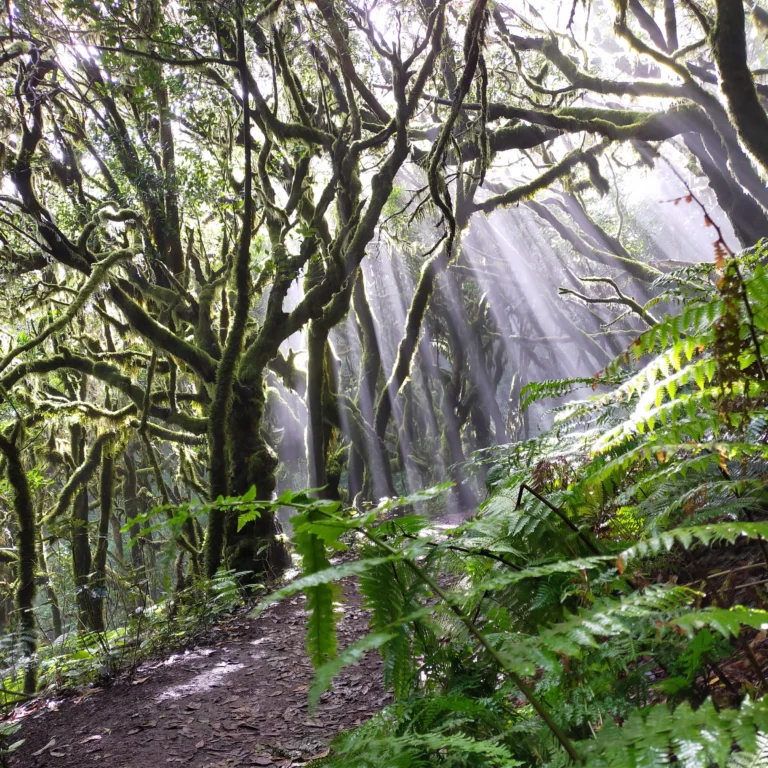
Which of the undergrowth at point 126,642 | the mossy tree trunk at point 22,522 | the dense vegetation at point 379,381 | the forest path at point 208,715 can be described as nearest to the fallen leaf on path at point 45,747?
the forest path at point 208,715

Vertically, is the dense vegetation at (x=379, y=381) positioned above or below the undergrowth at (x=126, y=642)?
above

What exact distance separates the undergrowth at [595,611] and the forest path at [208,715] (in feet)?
5.36

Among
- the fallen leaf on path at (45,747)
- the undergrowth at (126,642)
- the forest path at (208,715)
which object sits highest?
the undergrowth at (126,642)

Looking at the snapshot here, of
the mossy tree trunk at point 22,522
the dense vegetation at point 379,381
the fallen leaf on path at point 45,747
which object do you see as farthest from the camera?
the mossy tree trunk at point 22,522

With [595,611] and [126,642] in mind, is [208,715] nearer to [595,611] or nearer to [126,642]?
[126,642]

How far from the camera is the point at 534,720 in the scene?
1402 mm

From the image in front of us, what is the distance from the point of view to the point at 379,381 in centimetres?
Answer: 1536

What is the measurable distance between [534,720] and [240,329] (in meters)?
6.73

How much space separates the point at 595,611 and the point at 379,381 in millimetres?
14283

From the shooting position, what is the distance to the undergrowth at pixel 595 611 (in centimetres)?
98

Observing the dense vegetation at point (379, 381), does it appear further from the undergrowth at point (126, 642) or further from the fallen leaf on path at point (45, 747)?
the fallen leaf on path at point (45, 747)

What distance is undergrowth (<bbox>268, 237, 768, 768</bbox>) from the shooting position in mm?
983

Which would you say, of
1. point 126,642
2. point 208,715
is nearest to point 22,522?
point 126,642

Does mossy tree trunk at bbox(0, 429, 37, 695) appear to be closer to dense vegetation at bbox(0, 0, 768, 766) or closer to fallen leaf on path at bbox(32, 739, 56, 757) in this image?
dense vegetation at bbox(0, 0, 768, 766)
